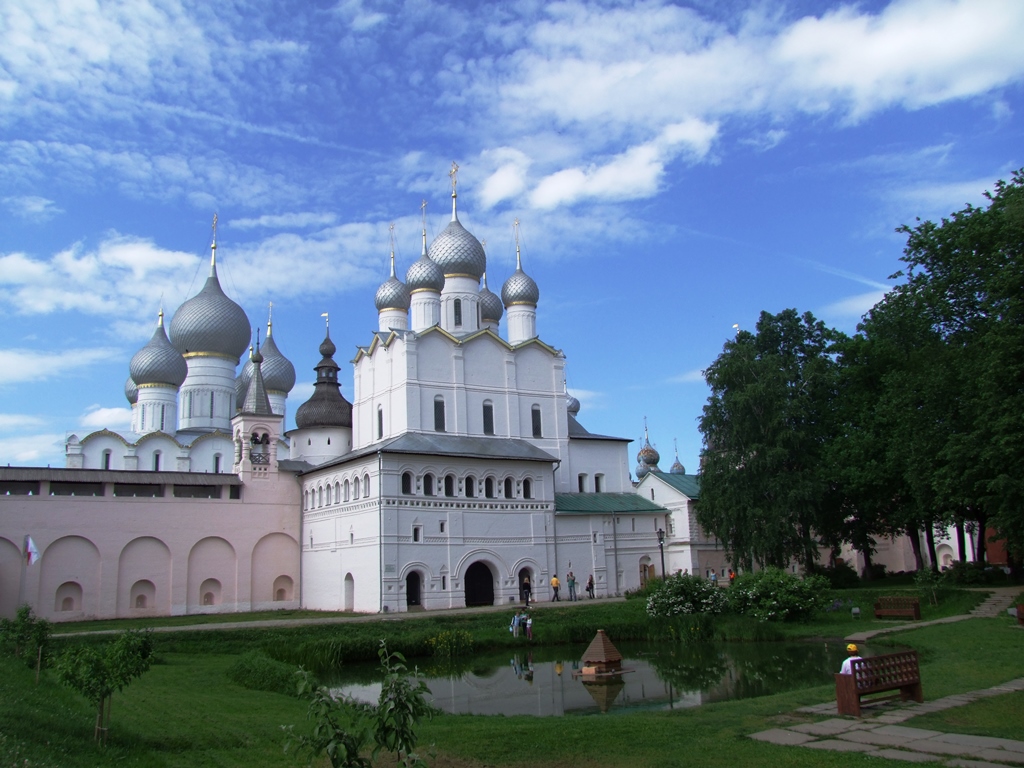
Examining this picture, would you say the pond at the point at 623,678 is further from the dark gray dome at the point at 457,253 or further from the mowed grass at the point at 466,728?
the dark gray dome at the point at 457,253

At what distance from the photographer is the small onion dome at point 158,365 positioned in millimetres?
43094

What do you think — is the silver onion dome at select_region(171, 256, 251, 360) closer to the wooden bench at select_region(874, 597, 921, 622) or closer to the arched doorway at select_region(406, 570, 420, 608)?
the arched doorway at select_region(406, 570, 420, 608)

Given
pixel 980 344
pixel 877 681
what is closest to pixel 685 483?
pixel 980 344

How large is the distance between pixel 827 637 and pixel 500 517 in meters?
13.9

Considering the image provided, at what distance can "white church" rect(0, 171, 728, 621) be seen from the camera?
3055cm

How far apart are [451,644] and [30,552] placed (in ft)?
52.0

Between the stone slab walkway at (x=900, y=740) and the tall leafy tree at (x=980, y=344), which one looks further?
the tall leafy tree at (x=980, y=344)

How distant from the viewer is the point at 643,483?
40.4 m

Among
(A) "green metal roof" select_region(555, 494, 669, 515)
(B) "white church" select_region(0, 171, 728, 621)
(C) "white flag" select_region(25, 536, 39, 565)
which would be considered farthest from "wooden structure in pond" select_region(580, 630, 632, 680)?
(C) "white flag" select_region(25, 536, 39, 565)

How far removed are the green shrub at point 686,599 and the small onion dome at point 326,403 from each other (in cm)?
1896

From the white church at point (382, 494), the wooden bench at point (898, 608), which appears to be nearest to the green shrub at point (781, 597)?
the wooden bench at point (898, 608)

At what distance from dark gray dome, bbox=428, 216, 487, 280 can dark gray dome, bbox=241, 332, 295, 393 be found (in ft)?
45.6

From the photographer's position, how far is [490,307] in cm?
4338

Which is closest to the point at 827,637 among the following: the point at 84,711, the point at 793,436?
the point at 793,436
